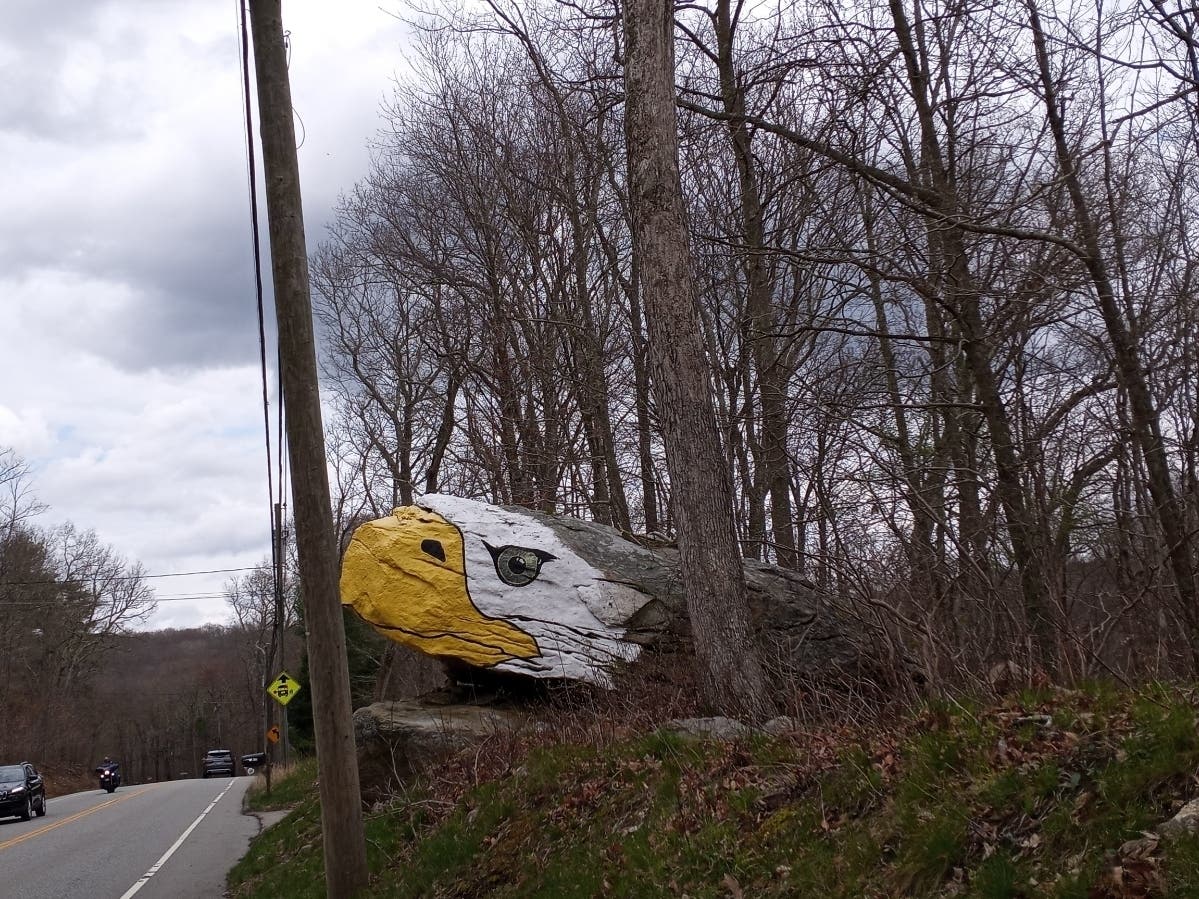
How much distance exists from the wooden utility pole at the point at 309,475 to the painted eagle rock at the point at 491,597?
389 cm

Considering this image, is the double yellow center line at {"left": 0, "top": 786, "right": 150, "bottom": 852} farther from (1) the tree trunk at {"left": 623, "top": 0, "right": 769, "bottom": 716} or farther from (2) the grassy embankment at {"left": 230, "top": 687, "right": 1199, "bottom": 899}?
(1) the tree trunk at {"left": 623, "top": 0, "right": 769, "bottom": 716}

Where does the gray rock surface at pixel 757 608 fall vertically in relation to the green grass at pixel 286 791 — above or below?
above

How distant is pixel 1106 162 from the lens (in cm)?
905

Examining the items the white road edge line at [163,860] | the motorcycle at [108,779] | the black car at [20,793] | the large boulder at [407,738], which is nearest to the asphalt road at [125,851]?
the white road edge line at [163,860]

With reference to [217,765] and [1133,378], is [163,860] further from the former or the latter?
[217,765]

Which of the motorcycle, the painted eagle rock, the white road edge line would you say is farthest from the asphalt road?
the motorcycle

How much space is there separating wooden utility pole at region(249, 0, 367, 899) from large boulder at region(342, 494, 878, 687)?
3899 millimetres

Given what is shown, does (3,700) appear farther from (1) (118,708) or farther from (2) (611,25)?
(2) (611,25)

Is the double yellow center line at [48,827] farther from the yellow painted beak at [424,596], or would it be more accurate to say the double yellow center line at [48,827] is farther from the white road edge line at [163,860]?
the yellow painted beak at [424,596]

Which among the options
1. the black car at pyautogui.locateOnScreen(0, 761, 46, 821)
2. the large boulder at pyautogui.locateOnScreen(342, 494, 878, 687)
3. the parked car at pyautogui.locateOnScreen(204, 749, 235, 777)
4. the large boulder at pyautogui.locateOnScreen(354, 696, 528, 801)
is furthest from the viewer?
the parked car at pyautogui.locateOnScreen(204, 749, 235, 777)

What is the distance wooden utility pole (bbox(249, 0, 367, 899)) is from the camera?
702 centimetres

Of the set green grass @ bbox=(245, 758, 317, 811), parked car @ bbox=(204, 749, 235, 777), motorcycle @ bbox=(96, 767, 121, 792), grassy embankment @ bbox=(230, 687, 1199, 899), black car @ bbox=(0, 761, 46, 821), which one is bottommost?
parked car @ bbox=(204, 749, 235, 777)

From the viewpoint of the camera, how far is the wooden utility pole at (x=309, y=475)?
702 cm

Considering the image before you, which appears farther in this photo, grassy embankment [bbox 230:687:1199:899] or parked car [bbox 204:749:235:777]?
parked car [bbox 204:749:235:777]
